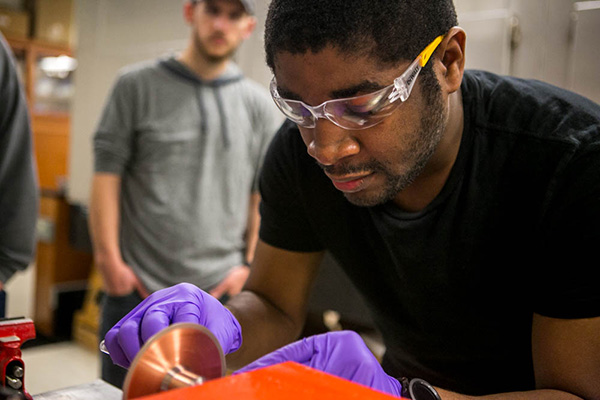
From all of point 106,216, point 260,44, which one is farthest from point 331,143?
point 260,44

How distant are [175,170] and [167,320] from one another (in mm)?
1283

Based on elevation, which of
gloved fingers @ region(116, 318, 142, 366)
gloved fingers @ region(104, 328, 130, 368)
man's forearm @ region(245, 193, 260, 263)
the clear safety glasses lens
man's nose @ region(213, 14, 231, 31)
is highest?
man's nose @ region(213, 14, 231, 31)

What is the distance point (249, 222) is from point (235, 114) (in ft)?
1.59

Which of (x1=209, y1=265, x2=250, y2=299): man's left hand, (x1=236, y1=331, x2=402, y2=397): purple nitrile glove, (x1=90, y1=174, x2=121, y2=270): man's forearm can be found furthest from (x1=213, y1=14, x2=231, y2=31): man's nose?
(x1=236, y1=331, x2=402, y2=397): purple nitrile glove

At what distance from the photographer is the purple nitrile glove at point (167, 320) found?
3.00 feet

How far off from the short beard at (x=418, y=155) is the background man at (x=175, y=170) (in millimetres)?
1234

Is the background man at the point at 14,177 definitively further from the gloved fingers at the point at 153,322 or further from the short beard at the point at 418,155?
the short beard at the point at 418,155

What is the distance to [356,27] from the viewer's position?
88 cm

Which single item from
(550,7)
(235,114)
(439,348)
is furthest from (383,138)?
(550,7)

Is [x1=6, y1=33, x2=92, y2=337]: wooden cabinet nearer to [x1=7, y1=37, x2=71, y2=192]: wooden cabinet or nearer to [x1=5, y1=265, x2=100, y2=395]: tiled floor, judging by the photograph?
[x1=7, y1=37, x2=71, y2=192]: wooden cabinet

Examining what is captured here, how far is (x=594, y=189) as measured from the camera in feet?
2.98

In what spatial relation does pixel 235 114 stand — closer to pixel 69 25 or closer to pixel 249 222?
pixel 249 222

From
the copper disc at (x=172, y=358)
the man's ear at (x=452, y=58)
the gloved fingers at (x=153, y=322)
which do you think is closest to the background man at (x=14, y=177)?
the gloved fingers at (x=153, y=322)

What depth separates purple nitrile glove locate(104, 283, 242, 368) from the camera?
91 centimetres
